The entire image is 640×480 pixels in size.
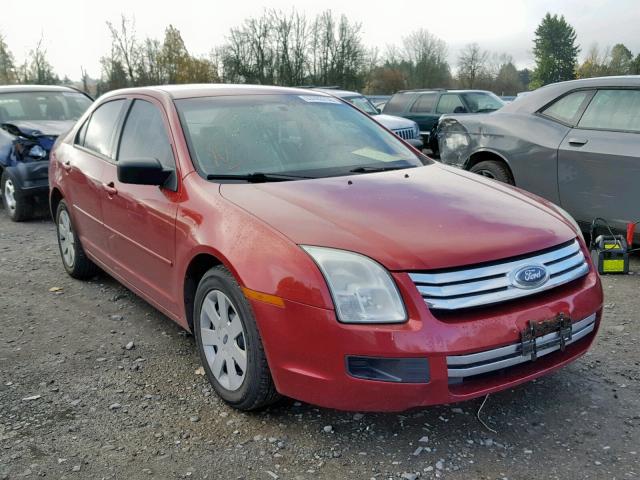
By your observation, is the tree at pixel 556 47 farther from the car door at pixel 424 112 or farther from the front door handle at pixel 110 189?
the front door handle at pixel 110 189

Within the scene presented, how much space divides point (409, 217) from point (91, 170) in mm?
2603

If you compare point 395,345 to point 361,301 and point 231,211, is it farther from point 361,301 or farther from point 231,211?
point 231,211

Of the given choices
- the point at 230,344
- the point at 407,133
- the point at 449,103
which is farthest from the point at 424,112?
the point at 230,344

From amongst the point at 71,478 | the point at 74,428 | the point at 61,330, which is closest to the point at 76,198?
the point at 61,330

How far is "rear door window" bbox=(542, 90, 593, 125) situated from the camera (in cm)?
557

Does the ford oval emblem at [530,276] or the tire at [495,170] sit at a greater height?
the tire at [495,170]

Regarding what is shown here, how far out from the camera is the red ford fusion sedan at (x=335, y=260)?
2402 millimetres

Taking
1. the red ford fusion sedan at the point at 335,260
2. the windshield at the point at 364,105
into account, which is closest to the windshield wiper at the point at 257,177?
the red ford fusion sedan at the point at 335,260

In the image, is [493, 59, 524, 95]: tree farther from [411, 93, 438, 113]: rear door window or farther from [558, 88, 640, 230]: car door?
[558, 88, 640, 230]: car door

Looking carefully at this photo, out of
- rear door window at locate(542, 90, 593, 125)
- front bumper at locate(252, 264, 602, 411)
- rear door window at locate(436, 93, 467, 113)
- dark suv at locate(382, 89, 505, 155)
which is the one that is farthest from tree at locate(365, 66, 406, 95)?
front bumper at locate(252, 264, 602, 411)

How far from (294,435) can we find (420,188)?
4.41 ft

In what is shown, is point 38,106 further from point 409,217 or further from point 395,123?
point 409,217

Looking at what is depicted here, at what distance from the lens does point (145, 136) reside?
3.82 metres

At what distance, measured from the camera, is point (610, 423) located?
280 centimetres
